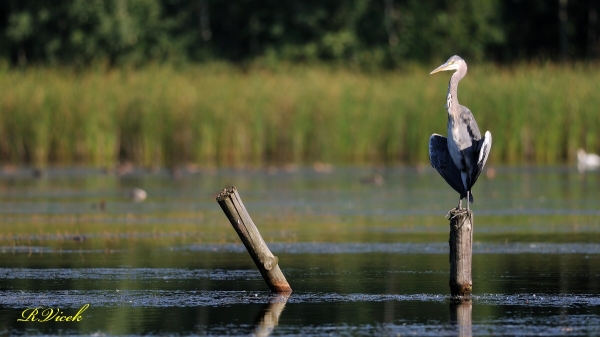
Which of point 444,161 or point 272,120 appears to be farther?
point 272,120

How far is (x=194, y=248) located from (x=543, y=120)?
47.1ft

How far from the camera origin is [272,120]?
81.7ft

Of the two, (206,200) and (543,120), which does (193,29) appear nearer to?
(543,120)

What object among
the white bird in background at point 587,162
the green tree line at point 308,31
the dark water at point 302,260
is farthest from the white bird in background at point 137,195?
the green tree line at point 308,31

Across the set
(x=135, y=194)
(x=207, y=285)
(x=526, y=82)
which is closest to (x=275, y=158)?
(x=526, y=82)

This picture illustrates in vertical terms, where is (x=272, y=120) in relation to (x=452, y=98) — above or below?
above

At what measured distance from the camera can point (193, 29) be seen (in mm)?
40219

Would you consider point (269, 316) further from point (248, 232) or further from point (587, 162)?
point (587, 162)

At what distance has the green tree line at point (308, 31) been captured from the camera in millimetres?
36844

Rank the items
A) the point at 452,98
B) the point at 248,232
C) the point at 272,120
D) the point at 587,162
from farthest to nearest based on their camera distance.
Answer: the point at 272,120, the point at 587,162, the point at 452,98, the point at 248,232

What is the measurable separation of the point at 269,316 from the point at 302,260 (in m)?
2.98

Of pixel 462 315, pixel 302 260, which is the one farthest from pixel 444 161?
pixel 462 315

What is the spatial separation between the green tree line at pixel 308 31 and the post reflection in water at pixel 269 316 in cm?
2854

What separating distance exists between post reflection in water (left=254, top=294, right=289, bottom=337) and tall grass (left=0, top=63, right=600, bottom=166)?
632 inches
